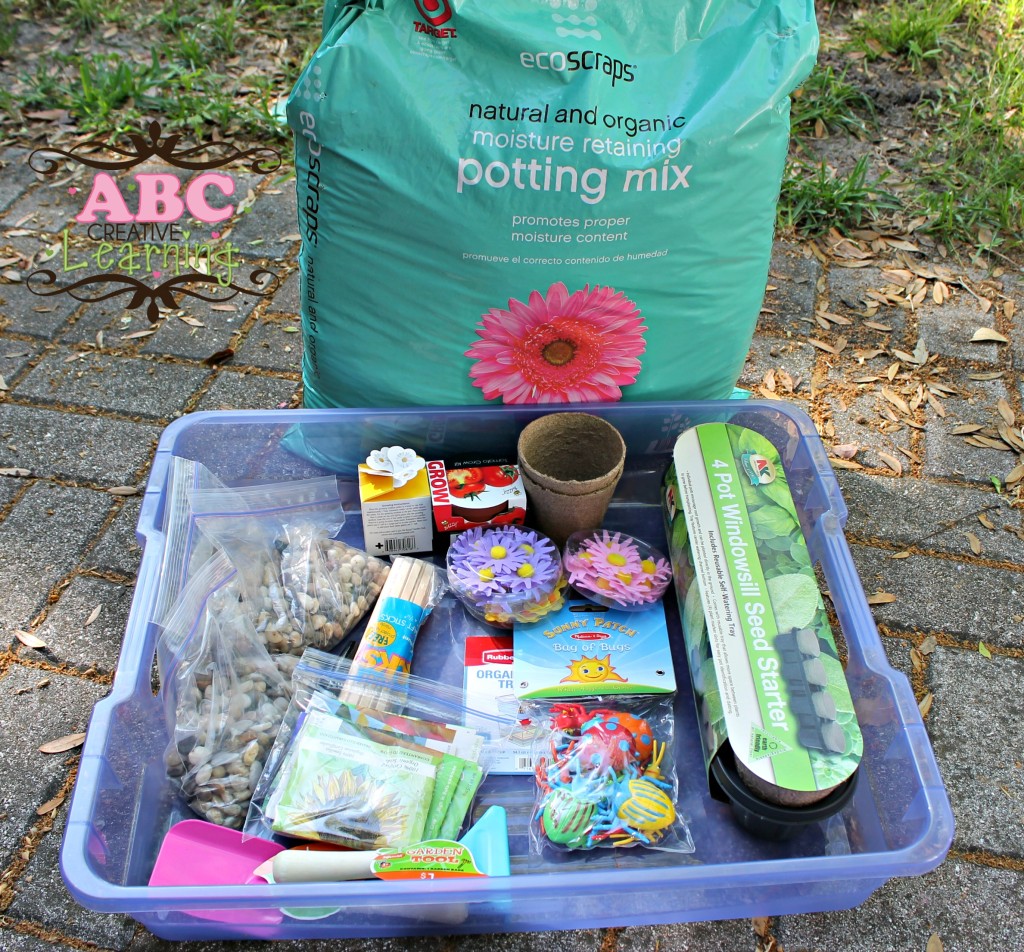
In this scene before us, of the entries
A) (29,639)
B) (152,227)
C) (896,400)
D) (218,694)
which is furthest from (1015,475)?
(152,227)

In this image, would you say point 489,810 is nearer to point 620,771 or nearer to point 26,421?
point 620,771

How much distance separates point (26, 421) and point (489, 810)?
96cm

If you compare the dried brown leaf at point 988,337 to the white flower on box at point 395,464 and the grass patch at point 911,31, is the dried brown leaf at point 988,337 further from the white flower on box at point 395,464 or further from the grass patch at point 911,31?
the white flower on box at point 395,464

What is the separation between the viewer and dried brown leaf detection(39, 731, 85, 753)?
1.09 meters

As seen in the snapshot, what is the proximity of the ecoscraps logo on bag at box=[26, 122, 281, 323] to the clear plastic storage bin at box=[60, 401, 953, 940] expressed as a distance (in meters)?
0.55

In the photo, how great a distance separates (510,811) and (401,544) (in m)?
0.36

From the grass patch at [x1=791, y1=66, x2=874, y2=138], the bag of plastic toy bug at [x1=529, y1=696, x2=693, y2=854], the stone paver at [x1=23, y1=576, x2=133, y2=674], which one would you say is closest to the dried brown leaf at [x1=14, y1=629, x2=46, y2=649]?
the stone paver at [x1=23, y1=576, x2=133, y2=674]

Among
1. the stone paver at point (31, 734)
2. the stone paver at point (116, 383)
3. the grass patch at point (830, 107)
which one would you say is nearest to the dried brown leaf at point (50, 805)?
the stone paver at point (31, 734)

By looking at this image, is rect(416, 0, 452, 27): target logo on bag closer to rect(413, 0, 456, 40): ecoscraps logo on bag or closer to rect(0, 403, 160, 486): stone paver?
rect(413, 0, 456, 40): ecoscraps logo on bag

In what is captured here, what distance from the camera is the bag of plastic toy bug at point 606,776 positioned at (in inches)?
37.9

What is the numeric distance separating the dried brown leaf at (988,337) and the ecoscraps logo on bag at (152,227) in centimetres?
124

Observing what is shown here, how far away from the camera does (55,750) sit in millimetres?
1087

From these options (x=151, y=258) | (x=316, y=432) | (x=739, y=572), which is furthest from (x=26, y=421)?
(x=739, y=572)

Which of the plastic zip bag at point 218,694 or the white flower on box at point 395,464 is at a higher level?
the white flower on box at point 395,464
